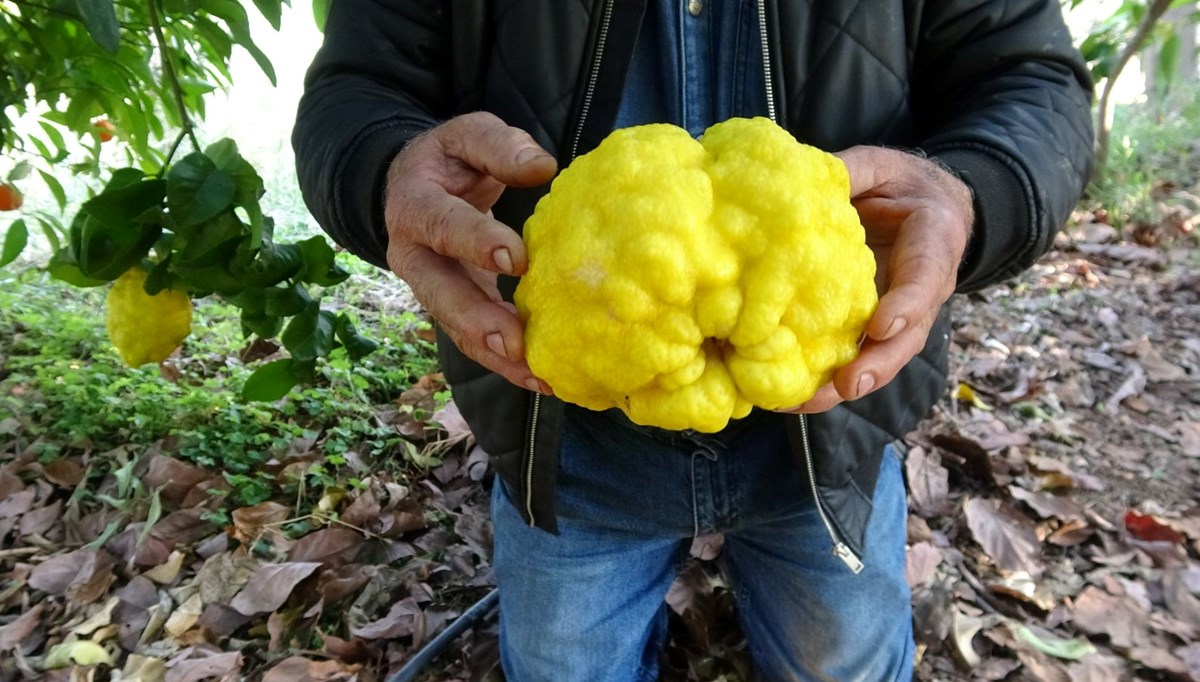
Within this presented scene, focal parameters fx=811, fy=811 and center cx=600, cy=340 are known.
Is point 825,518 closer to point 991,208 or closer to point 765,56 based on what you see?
point 991,208

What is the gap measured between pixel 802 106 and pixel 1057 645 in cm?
134

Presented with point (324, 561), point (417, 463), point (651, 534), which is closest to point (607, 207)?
point (651, 534)

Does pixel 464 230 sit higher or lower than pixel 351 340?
higher

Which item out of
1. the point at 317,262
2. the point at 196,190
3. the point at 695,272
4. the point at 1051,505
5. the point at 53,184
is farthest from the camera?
the point at 1051,505

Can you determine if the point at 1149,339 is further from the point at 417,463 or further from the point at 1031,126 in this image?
the point at 417,463

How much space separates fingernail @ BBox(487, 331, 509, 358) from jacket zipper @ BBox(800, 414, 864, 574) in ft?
1.95

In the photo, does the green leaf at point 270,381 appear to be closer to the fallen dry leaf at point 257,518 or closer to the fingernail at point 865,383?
the fallen dry leaf at point 257,518

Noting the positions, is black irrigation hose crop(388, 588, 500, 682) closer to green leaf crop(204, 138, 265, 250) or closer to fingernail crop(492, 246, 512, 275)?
green leaf crop(204, 138, 265, 250)

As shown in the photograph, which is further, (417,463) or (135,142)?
(417,463)

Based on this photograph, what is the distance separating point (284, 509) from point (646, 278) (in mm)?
1610

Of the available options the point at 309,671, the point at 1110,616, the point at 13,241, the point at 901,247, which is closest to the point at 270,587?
the point at 309,671

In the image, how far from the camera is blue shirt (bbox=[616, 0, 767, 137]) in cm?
128

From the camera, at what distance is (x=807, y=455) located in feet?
4.35

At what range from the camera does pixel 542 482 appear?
1.40 meters
